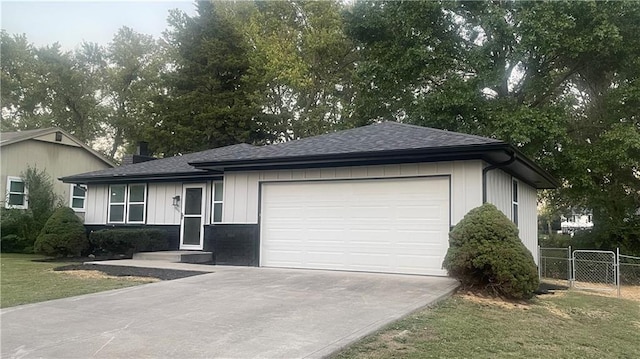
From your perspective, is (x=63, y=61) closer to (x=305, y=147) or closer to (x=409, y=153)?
(x=305, y=147)

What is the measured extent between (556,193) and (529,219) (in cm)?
866

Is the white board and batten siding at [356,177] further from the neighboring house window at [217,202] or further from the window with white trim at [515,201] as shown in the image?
the window with white trim at [515,201]

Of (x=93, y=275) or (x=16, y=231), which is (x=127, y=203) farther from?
(x=93, y=275)

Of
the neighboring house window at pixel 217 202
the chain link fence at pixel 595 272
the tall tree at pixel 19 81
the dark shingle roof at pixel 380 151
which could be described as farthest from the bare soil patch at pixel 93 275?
the tall tree at pixel 19 81

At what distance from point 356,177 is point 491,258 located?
3723mm

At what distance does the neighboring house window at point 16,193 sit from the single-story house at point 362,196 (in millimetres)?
10138

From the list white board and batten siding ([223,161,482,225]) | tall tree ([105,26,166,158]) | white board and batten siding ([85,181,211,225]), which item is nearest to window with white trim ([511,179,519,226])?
white board and batten siding ([223,161,482,225])

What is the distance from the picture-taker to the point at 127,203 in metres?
16.3

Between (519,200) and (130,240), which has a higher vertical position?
(519,200)

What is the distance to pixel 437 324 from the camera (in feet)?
19.2

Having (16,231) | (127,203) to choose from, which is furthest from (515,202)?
(16,231)

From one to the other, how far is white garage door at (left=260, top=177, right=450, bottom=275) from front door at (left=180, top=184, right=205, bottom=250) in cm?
355

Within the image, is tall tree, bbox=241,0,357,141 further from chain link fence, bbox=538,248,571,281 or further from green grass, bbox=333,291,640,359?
green grass, bbox=333,291,640,359

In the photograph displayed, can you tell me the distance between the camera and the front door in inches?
573
